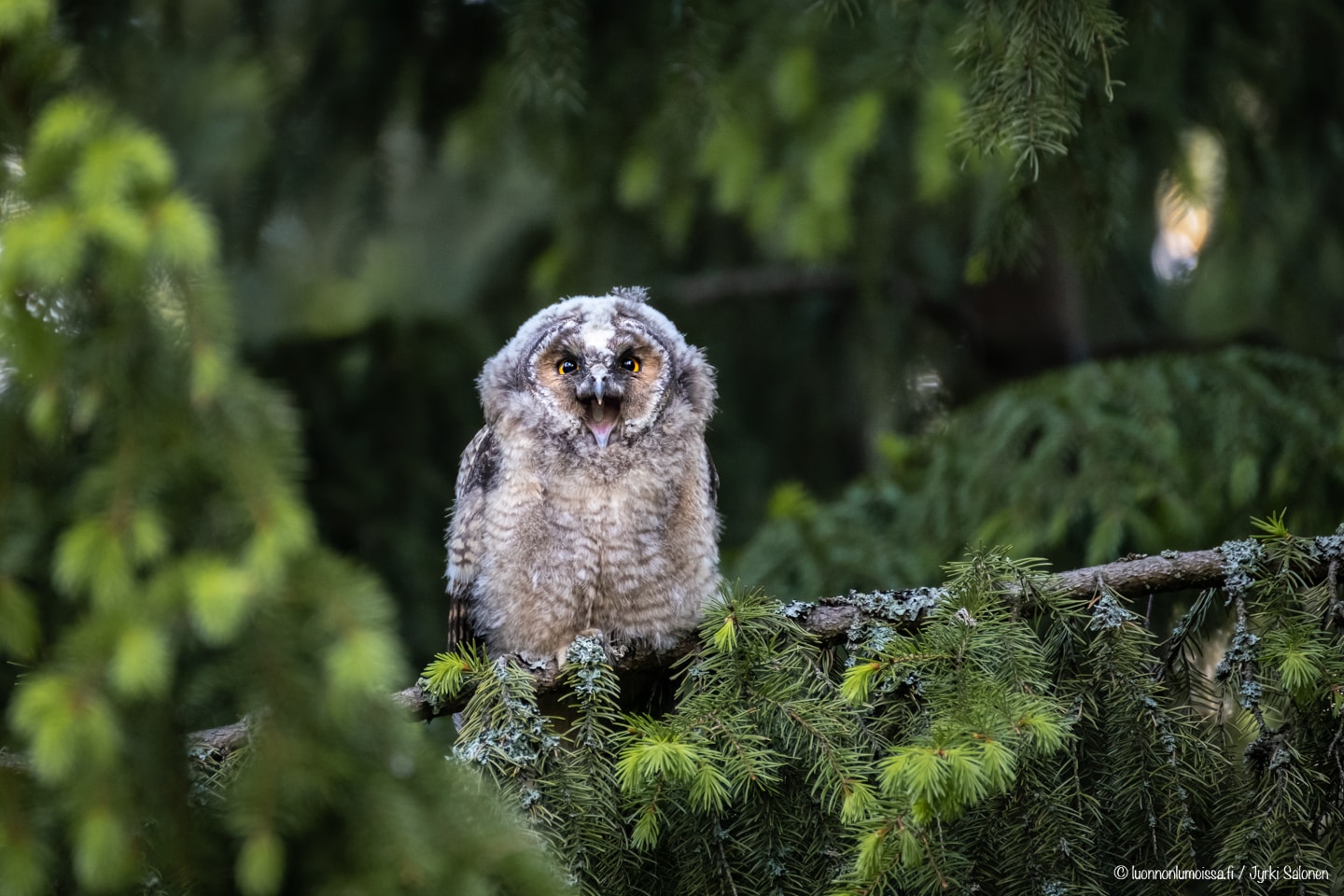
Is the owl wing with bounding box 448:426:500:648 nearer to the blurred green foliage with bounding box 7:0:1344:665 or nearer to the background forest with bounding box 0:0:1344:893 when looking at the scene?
the background forest with bounding box 0:0:1344:893

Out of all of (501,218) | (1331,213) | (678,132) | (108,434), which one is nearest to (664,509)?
(678,132)

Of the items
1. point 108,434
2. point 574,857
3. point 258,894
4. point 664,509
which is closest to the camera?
point 258,894

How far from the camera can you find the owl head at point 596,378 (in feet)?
10.2

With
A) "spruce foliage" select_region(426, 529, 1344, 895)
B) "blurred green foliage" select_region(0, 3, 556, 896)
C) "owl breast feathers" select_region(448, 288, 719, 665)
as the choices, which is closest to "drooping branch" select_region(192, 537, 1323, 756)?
"spruce foliage" select_region(426, 529, 1344, 895)

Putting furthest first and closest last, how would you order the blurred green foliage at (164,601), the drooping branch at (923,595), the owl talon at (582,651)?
the owl talon at (582,651) < the drooping branch at (923,595) < the blurred green foliage at (164,601)

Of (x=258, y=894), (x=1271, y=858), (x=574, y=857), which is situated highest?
(x=258, y=894)

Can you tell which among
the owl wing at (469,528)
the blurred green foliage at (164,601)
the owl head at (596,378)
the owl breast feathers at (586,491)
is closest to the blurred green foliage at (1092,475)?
the owl breast feathers at (586,491)

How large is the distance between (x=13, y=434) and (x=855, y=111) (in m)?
2.79

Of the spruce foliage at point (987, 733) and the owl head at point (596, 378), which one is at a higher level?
the owl head at point (596, 378)

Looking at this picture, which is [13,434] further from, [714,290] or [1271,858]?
[714,290]

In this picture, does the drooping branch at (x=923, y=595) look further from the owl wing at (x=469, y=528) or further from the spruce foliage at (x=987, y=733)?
the owl wing at (x=469, y=528)

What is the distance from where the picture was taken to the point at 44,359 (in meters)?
1.45

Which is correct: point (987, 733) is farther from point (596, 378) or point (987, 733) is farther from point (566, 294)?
point (566, 294)

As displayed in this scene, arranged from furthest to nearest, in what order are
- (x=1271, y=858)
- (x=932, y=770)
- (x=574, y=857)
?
(x=574, y=857)
(x=1271, y=858)
(x=932, y=770)
